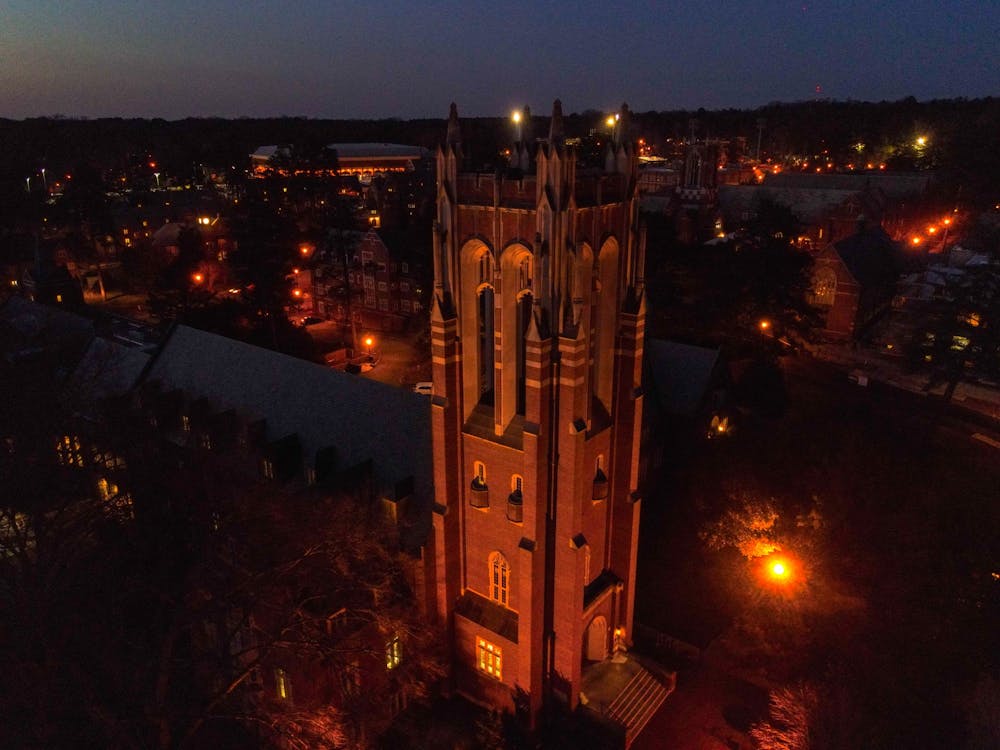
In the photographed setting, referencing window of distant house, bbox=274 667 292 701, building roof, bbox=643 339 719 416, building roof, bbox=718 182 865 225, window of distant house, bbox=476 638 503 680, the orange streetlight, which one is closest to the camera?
window of distant house, bbox=476 638 503 680

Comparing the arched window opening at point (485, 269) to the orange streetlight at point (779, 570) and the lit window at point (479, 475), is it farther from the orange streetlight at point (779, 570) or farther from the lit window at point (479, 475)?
the orange streetlight at point (779, 570)

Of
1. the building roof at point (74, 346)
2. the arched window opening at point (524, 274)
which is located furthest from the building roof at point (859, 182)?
the building roof at point (74, 346)

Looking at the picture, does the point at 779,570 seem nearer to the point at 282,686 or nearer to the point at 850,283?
the point at 282,686

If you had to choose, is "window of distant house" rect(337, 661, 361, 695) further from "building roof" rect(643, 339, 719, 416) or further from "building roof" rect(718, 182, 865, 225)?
"building roof" rect(718, 182, 865, 225)

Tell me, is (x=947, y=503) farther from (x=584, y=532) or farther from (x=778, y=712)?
(x=584, y=532)

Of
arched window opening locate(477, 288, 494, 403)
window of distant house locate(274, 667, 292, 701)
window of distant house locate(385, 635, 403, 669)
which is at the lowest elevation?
window of distant house locate(274, 667, 292, 701)

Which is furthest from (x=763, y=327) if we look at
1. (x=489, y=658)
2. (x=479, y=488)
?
(x=489, y=658)

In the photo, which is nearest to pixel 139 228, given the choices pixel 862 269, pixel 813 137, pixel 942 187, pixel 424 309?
pixel 424 309

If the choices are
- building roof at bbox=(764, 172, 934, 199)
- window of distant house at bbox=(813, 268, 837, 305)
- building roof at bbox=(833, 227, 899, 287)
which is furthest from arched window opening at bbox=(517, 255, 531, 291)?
building roof at bbox=(764, 172, 934, 199)
